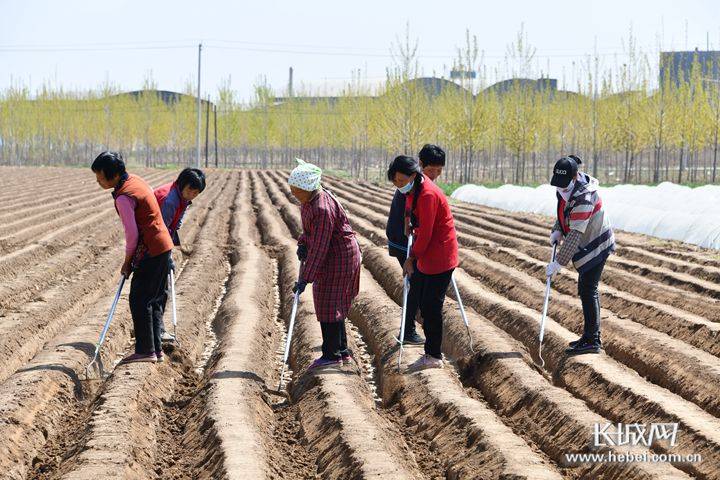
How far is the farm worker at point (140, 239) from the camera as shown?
6.55m

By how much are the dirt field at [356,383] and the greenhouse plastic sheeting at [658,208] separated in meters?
3.17

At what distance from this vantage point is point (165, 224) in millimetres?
7301

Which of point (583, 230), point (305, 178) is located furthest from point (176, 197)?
point (583, 230)

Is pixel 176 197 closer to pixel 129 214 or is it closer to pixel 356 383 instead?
pixel 129 214

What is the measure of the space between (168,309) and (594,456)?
5.15 metres

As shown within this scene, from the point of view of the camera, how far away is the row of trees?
38.8m

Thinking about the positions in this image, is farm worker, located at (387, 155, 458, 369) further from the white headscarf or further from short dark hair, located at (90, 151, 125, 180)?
short dark hair, located at (90, 151, 125, 180)

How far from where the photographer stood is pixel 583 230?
7074 mm

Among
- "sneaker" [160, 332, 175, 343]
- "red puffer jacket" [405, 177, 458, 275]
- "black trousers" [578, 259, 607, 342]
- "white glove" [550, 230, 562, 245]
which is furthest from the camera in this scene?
"sneaker" [160, 332, 175, 343]

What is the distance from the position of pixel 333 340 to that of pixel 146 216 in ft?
5.16

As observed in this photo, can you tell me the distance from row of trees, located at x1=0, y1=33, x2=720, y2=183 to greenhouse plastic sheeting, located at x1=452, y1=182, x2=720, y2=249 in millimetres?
12308

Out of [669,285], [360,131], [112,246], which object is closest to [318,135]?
[360,131]

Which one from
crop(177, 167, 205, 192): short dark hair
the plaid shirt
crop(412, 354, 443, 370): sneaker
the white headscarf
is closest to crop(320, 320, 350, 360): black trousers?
the plaid shirt

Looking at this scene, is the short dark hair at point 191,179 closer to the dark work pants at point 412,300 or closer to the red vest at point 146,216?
the red vest at point 146,216
